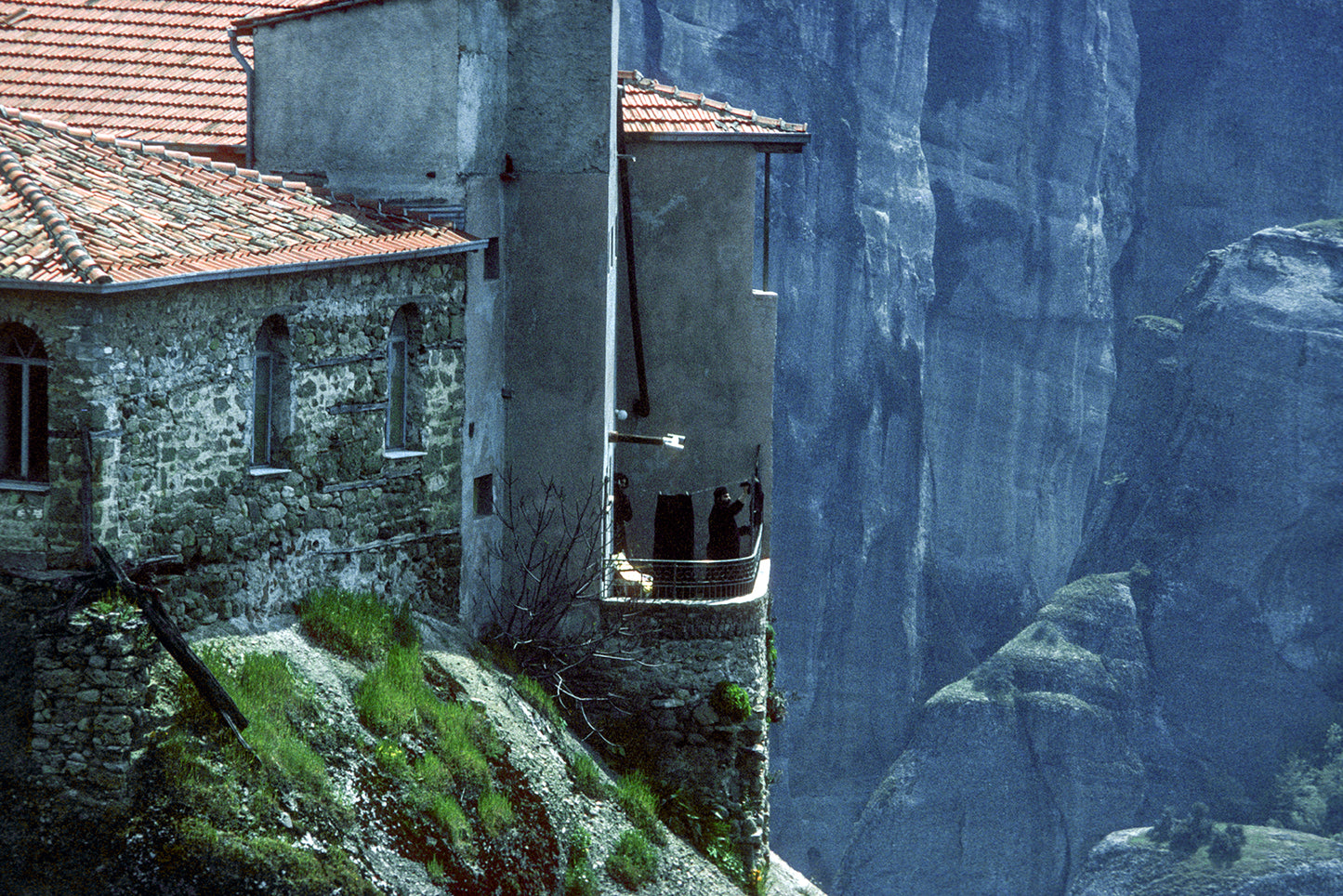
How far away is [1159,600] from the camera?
9700 cm

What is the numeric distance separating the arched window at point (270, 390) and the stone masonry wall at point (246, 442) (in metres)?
0.09

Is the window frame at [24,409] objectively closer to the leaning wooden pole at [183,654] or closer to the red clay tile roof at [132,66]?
the leaning wooden pole at [183,654]

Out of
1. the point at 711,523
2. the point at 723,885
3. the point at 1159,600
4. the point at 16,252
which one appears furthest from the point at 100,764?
the point at 1159,600

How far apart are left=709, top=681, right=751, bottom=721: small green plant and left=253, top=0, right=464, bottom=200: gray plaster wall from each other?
20.7 feet

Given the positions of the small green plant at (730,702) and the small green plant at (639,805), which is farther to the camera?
the small green plant at (730,702)

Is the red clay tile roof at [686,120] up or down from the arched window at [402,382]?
up

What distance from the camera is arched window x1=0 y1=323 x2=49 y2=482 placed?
15.2 m

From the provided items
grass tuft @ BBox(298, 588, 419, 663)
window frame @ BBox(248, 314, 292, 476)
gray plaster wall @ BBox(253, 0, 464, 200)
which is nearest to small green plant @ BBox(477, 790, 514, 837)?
grass tuft @ BBox(298, 588, 419, 663)

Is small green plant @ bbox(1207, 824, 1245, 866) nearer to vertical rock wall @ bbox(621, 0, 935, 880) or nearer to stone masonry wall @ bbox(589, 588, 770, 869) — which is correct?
vertical rock wall @ bbox(621, 0, 935, 880)

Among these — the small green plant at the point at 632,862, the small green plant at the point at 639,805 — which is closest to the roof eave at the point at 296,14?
the small green plant at the point at 639,805

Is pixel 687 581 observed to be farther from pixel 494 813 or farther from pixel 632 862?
pixel 494 813

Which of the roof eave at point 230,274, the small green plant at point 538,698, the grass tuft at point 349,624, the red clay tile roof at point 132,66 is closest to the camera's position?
the roof eave at point 230,274

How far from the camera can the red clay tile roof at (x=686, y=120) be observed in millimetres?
24453

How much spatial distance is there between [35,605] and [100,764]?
136 cm
